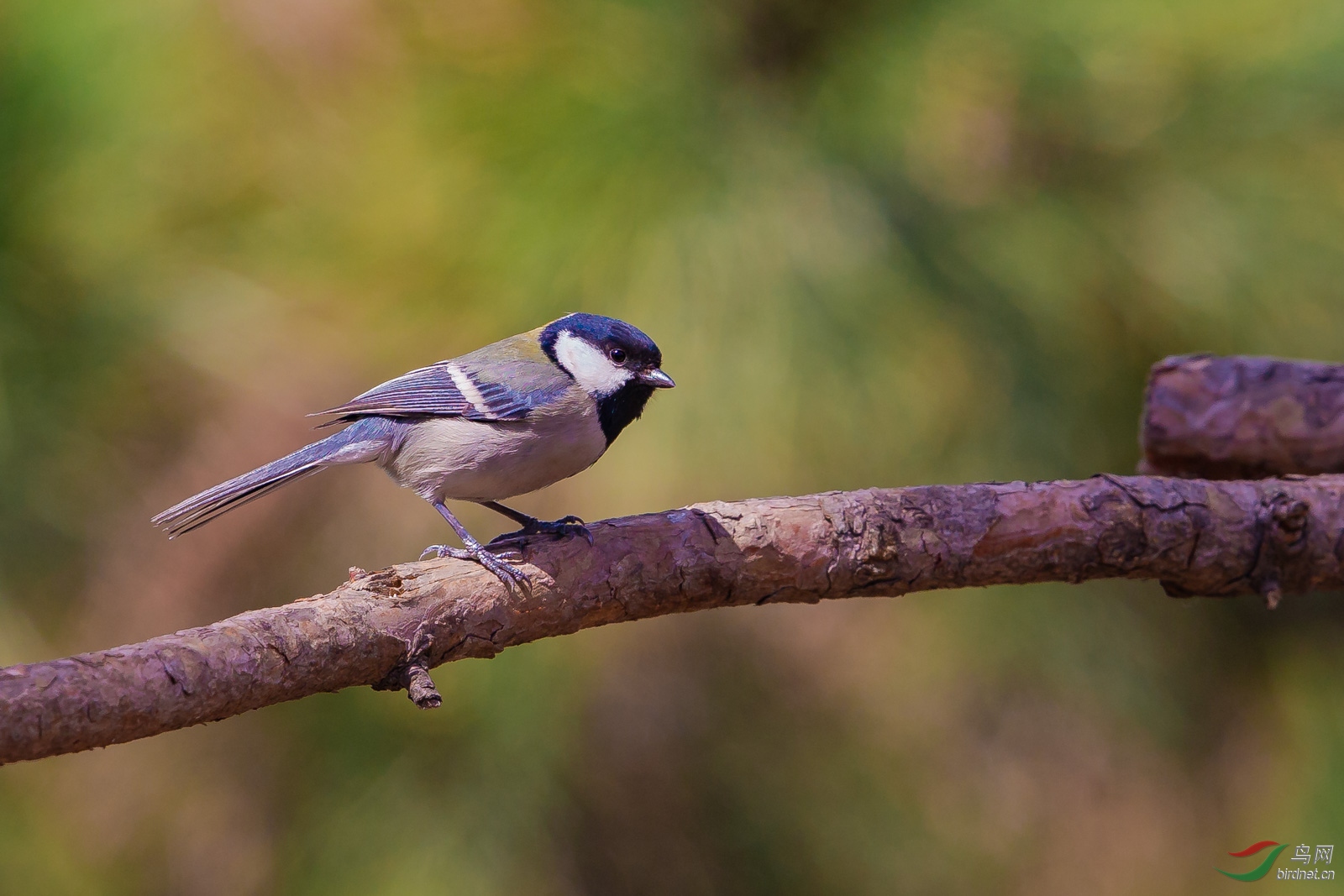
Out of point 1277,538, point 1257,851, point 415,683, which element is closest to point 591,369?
point 415,683

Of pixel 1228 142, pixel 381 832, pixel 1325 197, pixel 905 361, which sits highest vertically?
pixel 1228 142

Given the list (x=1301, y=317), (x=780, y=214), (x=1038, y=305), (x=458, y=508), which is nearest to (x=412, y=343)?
(x=458, y=508)

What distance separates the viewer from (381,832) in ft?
6.95

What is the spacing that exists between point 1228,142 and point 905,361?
0.98 m

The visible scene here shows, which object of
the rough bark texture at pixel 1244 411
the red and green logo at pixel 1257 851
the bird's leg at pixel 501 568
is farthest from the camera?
the red and green logo at pixel 1257 851

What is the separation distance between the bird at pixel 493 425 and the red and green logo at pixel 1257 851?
184 centimetres

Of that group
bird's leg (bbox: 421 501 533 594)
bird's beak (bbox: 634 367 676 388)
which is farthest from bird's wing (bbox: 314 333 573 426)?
bird's leg (bbox: 421 501 533 594)

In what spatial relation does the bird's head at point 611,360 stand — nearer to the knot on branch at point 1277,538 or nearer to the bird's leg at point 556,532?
the bird's leg at point 556,532

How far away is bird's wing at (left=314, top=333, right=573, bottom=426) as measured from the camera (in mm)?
1470

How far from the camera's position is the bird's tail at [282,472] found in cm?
140

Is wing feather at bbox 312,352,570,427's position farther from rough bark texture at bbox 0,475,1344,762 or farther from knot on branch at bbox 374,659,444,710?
knot on branch at bbox 374,659,444,710

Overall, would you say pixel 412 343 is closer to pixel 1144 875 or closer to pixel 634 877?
pixel 634 877

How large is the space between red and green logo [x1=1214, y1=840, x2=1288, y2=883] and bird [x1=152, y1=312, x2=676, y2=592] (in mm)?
1845

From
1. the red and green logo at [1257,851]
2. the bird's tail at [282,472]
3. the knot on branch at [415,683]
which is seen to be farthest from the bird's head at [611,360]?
the red and green logo at [1257,851]
